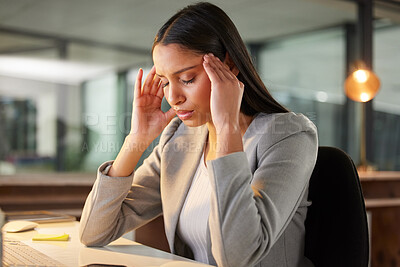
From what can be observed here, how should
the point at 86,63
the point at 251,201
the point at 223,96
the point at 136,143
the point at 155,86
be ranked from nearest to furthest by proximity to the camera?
the point at 251,201, the point at 223,96, the point at 136,143, the point at 155,86, the point at 86,63

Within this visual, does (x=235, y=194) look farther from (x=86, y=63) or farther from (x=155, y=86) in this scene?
(x=86, y=63)

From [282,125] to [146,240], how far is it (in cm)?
79

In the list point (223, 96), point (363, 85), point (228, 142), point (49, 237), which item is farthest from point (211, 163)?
point (363, 85)

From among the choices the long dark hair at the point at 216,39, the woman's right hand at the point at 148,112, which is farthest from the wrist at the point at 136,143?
the long dark hair at the point at 216,39

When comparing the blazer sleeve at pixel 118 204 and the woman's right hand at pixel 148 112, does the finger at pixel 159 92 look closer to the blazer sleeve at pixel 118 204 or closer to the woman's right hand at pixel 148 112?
the woman's right hand at pixel 148 112

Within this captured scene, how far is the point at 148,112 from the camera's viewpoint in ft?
5.16

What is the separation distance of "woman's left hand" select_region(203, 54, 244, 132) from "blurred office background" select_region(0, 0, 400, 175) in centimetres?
197

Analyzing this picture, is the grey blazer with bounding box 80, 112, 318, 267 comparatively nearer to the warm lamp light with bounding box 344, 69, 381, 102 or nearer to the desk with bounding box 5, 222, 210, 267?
the desk with bounding box 5, 222, 210, 267

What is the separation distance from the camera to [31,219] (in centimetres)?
169

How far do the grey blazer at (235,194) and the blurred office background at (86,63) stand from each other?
1560 millimetres

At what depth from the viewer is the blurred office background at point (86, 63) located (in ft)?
9.63

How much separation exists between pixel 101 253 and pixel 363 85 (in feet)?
9.18

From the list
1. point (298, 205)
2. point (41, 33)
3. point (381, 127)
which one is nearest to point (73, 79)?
point (41, 33)

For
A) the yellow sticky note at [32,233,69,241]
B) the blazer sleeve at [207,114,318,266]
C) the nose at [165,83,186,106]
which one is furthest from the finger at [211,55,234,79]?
the yellow sticky note at [32,233,69,241]
